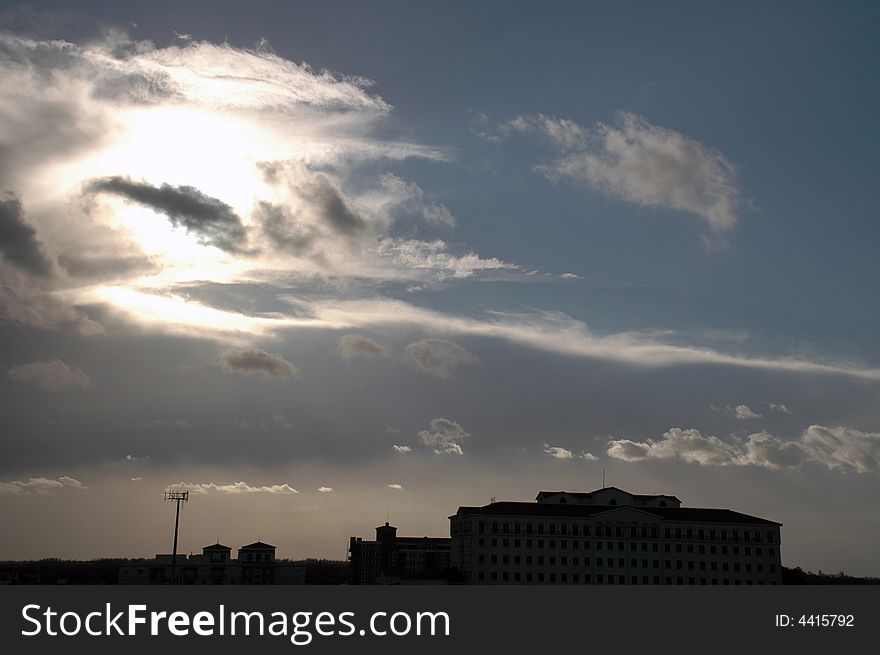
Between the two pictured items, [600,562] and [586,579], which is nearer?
[586,579]

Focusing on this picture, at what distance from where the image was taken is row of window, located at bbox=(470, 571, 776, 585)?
189500 mm

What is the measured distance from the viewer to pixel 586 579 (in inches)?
7657

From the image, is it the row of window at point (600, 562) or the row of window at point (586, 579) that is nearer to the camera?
the row of window at point (586, 579)

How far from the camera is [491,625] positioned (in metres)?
121

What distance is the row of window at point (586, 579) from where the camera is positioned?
622 feet

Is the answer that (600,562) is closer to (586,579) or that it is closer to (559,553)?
(586,579)

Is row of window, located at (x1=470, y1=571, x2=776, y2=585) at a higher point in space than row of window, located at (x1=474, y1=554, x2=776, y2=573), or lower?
lower

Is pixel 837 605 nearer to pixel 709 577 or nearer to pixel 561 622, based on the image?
pixel 709 577

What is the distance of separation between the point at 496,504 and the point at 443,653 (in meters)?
101

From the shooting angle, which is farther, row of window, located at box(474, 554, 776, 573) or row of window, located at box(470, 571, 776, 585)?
row of window, located at box(474, 554, 776, 573)

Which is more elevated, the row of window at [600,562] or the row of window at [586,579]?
the row of window at [600,562]

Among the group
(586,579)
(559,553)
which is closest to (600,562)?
(586,579)

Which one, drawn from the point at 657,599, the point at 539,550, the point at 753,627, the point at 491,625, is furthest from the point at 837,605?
the point at 491,625

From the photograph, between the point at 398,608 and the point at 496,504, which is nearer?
the point at 398,608
